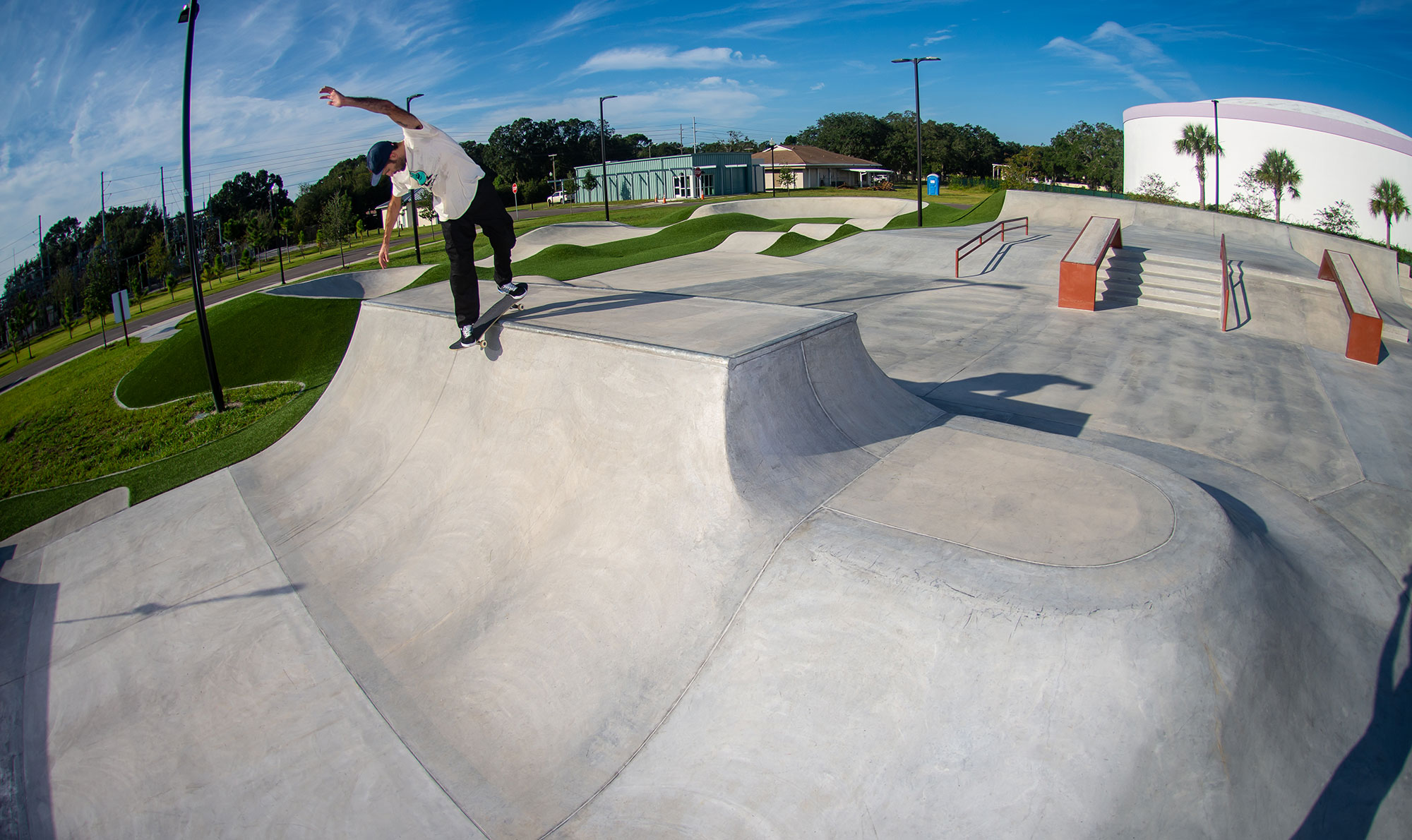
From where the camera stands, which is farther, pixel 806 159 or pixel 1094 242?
pixel 806 159

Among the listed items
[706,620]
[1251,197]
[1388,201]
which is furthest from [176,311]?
[1388,201]

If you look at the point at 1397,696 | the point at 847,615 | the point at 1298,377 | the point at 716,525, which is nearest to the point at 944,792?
the point at 847,615

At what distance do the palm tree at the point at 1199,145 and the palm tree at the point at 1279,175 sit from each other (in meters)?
3.38

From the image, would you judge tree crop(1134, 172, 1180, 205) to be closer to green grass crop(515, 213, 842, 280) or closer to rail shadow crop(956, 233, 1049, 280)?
green grass crop(515, 213, 842, 280)

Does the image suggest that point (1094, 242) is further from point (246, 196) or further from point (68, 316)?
point (246, 196)

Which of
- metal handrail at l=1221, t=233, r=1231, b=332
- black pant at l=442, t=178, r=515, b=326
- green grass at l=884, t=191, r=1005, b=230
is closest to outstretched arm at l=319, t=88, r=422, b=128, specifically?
black pant at l=442, t=178, r=515, b=326

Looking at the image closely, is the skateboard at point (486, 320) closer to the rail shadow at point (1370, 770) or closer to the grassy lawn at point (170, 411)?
the grassy lawn at point (170, 411)

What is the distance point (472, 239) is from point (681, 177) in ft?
205

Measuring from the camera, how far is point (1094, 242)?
50.3ft

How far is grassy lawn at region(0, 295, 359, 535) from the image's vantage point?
8.85 metres

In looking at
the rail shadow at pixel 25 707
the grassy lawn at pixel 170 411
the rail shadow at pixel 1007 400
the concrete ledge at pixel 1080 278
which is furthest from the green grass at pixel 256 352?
the concrete ledge at pixel 1080 278

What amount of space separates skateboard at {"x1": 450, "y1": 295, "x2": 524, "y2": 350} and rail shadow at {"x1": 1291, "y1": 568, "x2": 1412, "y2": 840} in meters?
6.27

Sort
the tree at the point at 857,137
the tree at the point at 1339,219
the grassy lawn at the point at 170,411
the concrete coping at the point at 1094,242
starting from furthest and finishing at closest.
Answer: the tree at the point at 857,137, the tree at the point at 1339,219, the concrete coping at the point at 1094,242, the grassy lawn at the point at 170,411

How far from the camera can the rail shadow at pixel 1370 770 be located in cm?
307
